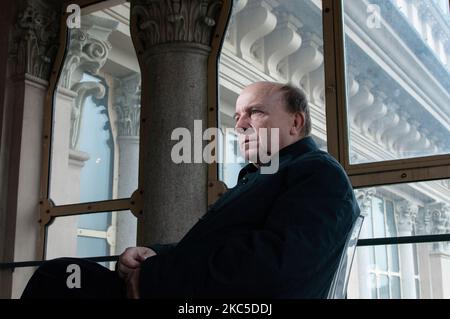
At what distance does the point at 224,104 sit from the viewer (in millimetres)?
3932

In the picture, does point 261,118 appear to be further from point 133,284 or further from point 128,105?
point 128,105

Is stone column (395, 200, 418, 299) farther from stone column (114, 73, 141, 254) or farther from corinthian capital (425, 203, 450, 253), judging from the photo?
stone column (114, 73, 141, 254)

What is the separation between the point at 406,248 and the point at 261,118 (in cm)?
136

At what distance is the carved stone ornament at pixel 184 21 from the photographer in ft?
12.9

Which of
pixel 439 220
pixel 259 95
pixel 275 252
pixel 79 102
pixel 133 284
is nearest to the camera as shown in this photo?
Answer: pixel 275 252

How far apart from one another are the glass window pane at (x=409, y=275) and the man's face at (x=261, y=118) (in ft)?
4.26

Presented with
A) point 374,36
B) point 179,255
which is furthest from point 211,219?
point 374,36

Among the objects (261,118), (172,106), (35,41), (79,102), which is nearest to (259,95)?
(261,118)

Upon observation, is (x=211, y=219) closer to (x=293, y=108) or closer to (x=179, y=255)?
(x=179, y=255)

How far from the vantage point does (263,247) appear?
1604 millimetres

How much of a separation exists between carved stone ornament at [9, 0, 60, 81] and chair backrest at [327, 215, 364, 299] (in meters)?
3.31

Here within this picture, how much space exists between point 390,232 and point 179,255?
1703mm

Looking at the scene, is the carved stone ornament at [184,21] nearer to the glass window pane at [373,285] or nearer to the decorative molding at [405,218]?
the decorative molding at [405,218]

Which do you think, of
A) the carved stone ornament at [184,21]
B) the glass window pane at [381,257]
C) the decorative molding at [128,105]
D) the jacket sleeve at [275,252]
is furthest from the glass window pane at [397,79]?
the jacket sleeve at [275,252]
